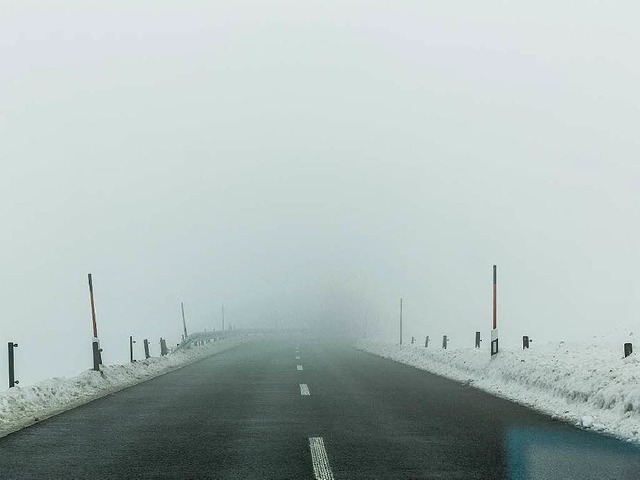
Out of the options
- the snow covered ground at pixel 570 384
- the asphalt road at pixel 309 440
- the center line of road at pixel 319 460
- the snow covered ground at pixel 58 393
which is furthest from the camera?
the snow covered ground at pixel 58 393

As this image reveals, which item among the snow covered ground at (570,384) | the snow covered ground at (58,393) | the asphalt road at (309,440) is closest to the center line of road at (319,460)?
the asphalt road at (309,440)

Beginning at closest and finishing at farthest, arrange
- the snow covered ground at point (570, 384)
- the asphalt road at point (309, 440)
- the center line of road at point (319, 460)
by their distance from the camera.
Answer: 1. the center line of road at point (319, 460)
2. the asphalt road at point (309, 440)
3. the snow covered ground at point (570, 384)

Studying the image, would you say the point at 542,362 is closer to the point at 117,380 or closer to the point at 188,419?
the point at 188,419

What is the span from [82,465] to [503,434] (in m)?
6.02

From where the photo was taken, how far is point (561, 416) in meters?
12.2

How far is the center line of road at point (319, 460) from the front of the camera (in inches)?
294

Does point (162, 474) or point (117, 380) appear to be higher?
point (162, 474)

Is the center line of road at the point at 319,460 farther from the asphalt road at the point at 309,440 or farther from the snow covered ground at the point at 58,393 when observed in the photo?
the snow covered ground at the point at 58,393

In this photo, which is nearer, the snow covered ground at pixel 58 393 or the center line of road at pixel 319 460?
the center line of road at pixel 319 460

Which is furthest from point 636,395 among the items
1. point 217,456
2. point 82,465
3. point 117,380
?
point 117,380

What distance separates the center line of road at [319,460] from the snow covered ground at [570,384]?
4470 millimetres

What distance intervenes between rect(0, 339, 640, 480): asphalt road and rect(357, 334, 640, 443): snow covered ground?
2.06 feet

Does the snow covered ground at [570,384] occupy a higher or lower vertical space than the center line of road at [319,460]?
lower

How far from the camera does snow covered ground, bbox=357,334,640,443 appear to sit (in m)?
11.1
